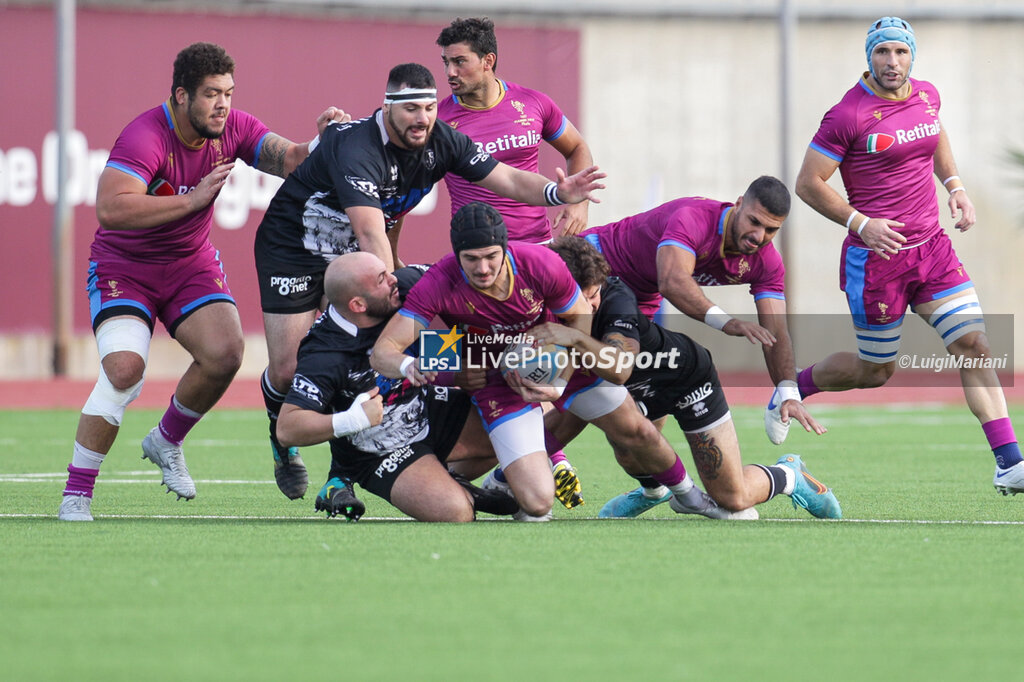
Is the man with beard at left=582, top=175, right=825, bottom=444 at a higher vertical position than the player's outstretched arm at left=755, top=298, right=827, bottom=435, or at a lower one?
higher

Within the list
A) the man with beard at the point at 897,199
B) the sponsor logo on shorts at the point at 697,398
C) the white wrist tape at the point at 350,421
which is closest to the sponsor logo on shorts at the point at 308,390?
the white wrist tape at the point at 350,421

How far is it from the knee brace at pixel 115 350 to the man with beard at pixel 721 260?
2.31 meters

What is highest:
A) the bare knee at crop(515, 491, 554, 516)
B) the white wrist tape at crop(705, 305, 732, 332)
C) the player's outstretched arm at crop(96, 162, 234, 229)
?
the player's outstretched arm at crop(96, 162, 234, 229)

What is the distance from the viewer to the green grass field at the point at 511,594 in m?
3.65

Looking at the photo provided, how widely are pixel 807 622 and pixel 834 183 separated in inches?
689

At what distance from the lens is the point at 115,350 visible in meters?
6.88

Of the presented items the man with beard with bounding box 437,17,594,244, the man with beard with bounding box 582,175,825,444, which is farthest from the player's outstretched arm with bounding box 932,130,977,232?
the man with beard with bounding box 437,17,594,244

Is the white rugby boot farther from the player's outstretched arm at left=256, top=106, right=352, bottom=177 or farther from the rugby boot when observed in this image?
the rugby boot

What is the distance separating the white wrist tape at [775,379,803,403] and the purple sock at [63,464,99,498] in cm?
320

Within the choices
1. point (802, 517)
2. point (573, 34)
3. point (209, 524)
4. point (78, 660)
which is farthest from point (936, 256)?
point (573, 34)

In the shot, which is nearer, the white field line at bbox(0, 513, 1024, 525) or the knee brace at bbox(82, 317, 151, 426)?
the white field line at bbox(0, 513, 1024, 525)

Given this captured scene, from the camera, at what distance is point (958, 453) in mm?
10367

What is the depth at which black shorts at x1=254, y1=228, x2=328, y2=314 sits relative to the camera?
7.46 meters

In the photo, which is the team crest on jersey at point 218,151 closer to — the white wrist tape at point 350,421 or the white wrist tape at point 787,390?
the white wrist tape at point 350,421
